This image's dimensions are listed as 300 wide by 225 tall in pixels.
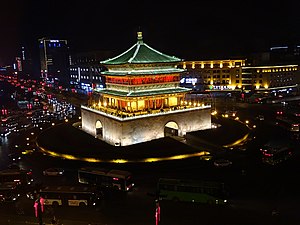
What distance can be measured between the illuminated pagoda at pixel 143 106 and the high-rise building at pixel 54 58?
11529 centimetres

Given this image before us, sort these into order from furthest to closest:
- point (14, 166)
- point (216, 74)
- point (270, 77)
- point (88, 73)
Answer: point (88, 73), point (216, 74), point (270, 77), point (14, 166)

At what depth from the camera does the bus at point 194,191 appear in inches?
1030

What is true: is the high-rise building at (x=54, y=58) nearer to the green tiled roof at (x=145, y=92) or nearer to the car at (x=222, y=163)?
the green tiled roof at (x=145, y=92)

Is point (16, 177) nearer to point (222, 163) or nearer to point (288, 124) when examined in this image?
point (222, 163)

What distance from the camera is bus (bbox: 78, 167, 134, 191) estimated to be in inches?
1157

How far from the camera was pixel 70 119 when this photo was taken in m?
64.1

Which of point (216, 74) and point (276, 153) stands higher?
point (216, 74)

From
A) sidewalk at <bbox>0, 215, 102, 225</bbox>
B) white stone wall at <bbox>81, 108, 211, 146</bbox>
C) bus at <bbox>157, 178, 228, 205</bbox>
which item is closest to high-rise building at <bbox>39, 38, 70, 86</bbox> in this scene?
white stone wall at <bbox>81, 108, 211, 146</bbox>

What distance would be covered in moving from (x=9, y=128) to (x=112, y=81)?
84.8 feet

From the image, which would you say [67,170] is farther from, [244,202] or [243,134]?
[243,134]

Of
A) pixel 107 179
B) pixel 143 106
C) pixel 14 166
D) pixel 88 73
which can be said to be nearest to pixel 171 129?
pixel 143 106

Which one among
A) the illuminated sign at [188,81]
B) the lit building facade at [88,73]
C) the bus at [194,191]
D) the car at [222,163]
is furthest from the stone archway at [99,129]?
the lit building facade at [88,73]

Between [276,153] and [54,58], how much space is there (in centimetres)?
16192

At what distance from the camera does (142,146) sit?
135ft
